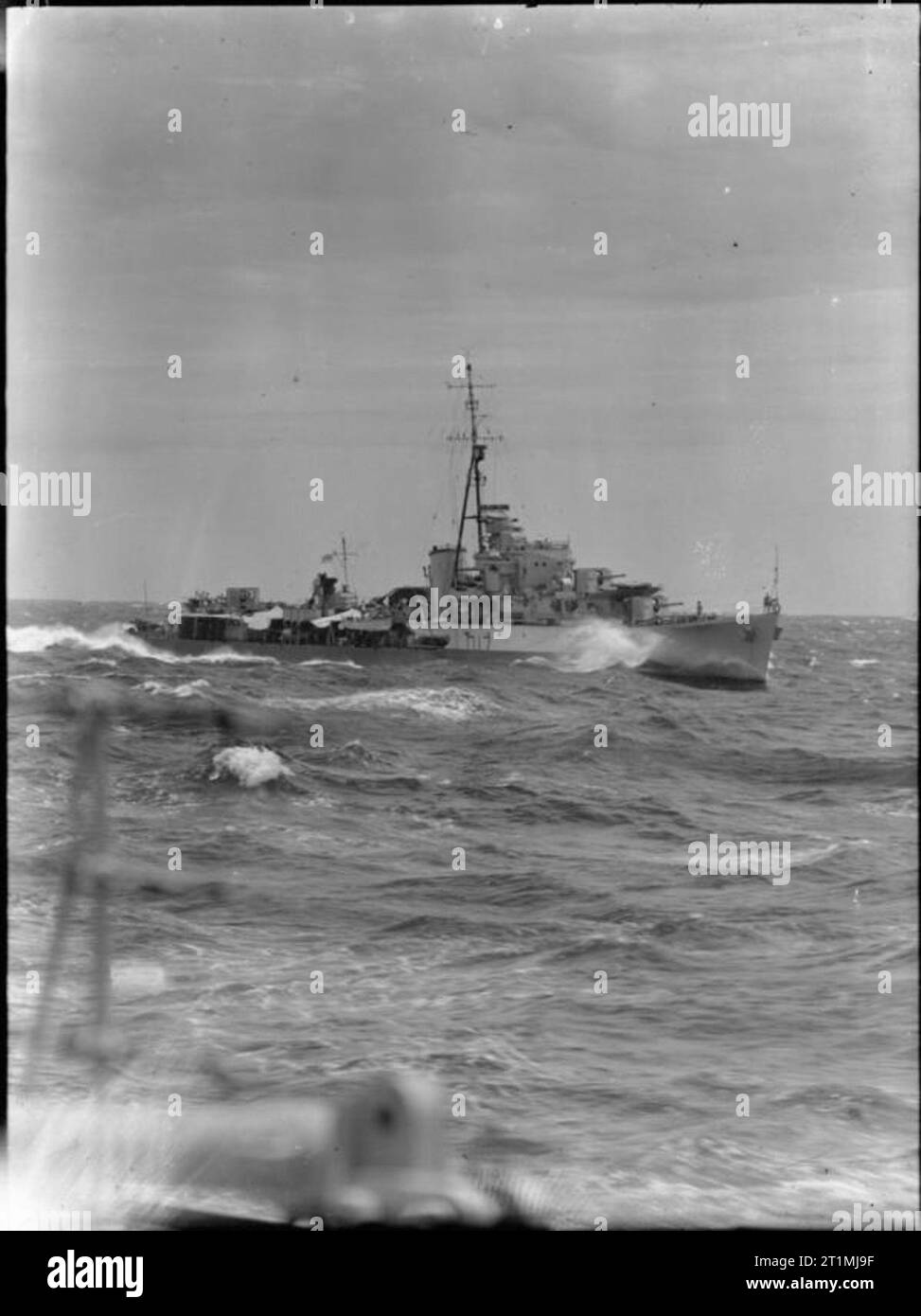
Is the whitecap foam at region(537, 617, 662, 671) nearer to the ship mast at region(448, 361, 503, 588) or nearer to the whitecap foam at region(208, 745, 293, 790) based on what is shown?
the ship mast at region(448, 361, 503, 588)

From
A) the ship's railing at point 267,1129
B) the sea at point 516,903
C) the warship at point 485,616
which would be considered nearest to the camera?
the ship's railing at point 267,1129

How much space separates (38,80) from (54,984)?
6.77 ft

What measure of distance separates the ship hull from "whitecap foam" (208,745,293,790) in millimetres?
228

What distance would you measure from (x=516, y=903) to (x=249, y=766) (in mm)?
717

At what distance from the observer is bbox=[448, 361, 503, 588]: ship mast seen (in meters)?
3.67

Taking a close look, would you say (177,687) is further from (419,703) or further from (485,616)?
(485,616)

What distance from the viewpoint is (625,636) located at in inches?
147

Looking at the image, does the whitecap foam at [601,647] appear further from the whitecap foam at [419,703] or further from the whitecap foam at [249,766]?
the whitecap foam at [249,766]

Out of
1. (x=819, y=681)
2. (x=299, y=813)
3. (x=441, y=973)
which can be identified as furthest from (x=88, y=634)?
(x=819, y=681)

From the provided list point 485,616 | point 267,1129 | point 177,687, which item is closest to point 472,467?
point 485,616

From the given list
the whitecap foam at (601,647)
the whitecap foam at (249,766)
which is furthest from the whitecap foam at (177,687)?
the whitecap foam at (601,647)

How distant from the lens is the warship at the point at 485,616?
12.0ft

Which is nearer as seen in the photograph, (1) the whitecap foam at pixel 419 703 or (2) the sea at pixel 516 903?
(2) the sea at pixel 516 903
